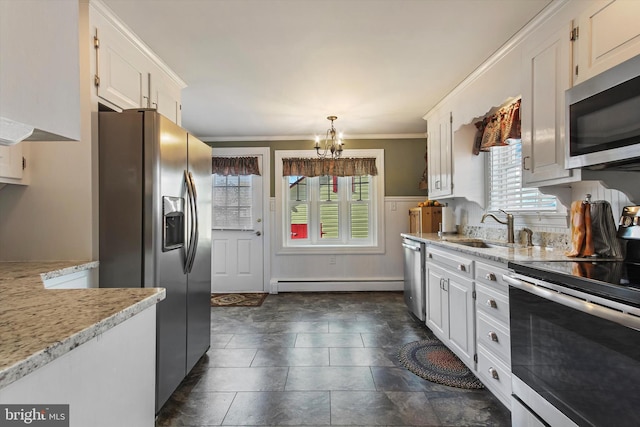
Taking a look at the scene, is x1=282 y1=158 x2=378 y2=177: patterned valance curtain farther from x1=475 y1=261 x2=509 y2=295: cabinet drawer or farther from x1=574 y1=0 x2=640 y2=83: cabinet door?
x1=574 y1=0 x2=640 y2=83: cabinet door

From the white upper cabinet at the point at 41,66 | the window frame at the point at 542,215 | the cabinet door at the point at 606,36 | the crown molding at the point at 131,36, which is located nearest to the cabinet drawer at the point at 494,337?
the window frame at the point at 542,215

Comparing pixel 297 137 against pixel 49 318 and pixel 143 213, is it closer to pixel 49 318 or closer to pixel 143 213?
pixel 143 213

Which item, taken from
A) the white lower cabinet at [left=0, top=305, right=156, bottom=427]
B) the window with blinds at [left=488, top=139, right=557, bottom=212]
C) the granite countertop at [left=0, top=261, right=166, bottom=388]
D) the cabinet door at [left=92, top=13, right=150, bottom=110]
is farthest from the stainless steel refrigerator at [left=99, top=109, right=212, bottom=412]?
the window with blinds at [left=488, top=139, right=557, bottom=212]

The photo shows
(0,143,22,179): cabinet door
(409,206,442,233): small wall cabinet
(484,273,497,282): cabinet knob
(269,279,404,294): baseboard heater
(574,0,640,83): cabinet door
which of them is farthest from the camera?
(269,279,404,294): baseboard heater

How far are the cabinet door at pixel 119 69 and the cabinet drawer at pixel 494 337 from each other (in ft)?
8.79

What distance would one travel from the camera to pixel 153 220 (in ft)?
5.98

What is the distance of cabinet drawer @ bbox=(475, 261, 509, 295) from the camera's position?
183 cm

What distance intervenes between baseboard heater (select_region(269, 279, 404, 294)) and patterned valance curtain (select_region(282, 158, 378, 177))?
1578mm

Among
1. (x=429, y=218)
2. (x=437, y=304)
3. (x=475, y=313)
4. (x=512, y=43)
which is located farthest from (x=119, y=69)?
(x=429, y=218)

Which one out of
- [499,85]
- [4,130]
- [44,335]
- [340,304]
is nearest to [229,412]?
[44,335]

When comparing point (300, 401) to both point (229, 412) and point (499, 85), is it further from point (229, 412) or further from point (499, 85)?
point (499, 85)

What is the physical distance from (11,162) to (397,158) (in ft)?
13.9

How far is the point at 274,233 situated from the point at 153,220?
3.02 meters

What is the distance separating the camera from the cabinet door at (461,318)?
7.32 ft
